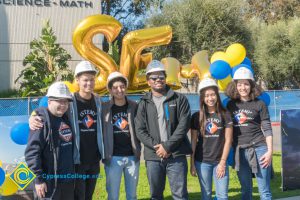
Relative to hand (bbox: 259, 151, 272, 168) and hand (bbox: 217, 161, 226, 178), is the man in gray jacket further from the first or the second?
hand (bbox: 259, 151, 272, 168)

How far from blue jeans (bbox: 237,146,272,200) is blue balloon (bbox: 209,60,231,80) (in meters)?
1.31

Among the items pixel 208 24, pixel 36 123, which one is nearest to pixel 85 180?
pixel 36 123

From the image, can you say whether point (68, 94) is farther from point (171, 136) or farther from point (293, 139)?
point (293, 139)

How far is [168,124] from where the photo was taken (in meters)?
4.49

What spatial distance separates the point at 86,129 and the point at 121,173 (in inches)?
24.0

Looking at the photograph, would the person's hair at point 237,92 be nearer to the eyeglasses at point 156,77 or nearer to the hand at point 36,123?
the eyeglasses at point 156,77

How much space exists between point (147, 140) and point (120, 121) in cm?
36

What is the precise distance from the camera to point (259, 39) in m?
26.2

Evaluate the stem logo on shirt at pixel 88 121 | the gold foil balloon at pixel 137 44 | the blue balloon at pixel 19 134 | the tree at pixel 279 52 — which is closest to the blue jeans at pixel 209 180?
the stem logo on shirt at pixel 88 121

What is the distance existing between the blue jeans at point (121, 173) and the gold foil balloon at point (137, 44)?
2.53 metres

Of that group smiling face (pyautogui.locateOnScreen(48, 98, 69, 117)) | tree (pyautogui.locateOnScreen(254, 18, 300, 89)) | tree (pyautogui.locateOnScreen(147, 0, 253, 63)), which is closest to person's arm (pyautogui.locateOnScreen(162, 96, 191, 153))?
smiling face (pyautogui.locateOnScreen(48, 98, 69, 117))

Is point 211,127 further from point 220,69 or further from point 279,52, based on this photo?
point 279,52

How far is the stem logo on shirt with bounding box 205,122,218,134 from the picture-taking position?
4633 mm

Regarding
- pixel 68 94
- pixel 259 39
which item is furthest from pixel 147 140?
pixel 259 39
